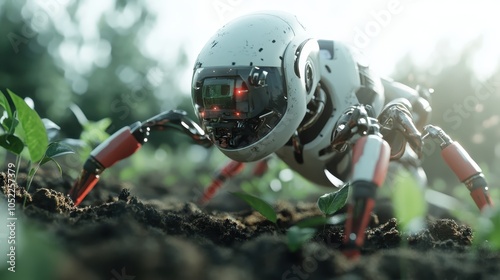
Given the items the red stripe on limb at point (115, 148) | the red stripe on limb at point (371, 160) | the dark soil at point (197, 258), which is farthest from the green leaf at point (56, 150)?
the red stripe on limb at point (371, 160)

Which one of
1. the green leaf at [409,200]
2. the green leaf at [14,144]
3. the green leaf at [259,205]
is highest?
the green leaf at [409,200]

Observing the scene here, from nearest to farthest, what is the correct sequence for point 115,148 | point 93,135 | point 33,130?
point 33,130 → point 115,148 → point 93,135

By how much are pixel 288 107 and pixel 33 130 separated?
40.9 inches

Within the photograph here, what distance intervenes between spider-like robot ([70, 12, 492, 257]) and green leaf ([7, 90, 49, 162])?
2.23 ft

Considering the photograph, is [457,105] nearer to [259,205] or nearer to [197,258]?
[259,205]

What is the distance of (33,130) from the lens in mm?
2268

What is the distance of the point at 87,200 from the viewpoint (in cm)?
381

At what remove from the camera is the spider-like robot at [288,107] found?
2.53 m

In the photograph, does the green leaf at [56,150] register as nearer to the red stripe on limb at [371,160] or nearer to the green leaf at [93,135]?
the red stripe on limb at [371,160]

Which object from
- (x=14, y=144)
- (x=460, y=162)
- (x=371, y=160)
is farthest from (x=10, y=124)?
(x=460, y=162)

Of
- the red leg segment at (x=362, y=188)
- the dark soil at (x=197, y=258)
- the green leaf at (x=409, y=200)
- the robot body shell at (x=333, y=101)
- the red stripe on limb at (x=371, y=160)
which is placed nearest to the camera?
the dark soil at (x=197, y=258)

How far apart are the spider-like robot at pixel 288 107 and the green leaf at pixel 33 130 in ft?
2.23

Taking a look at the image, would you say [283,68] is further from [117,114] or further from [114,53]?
[114,53]

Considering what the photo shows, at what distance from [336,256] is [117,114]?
18.4 m
